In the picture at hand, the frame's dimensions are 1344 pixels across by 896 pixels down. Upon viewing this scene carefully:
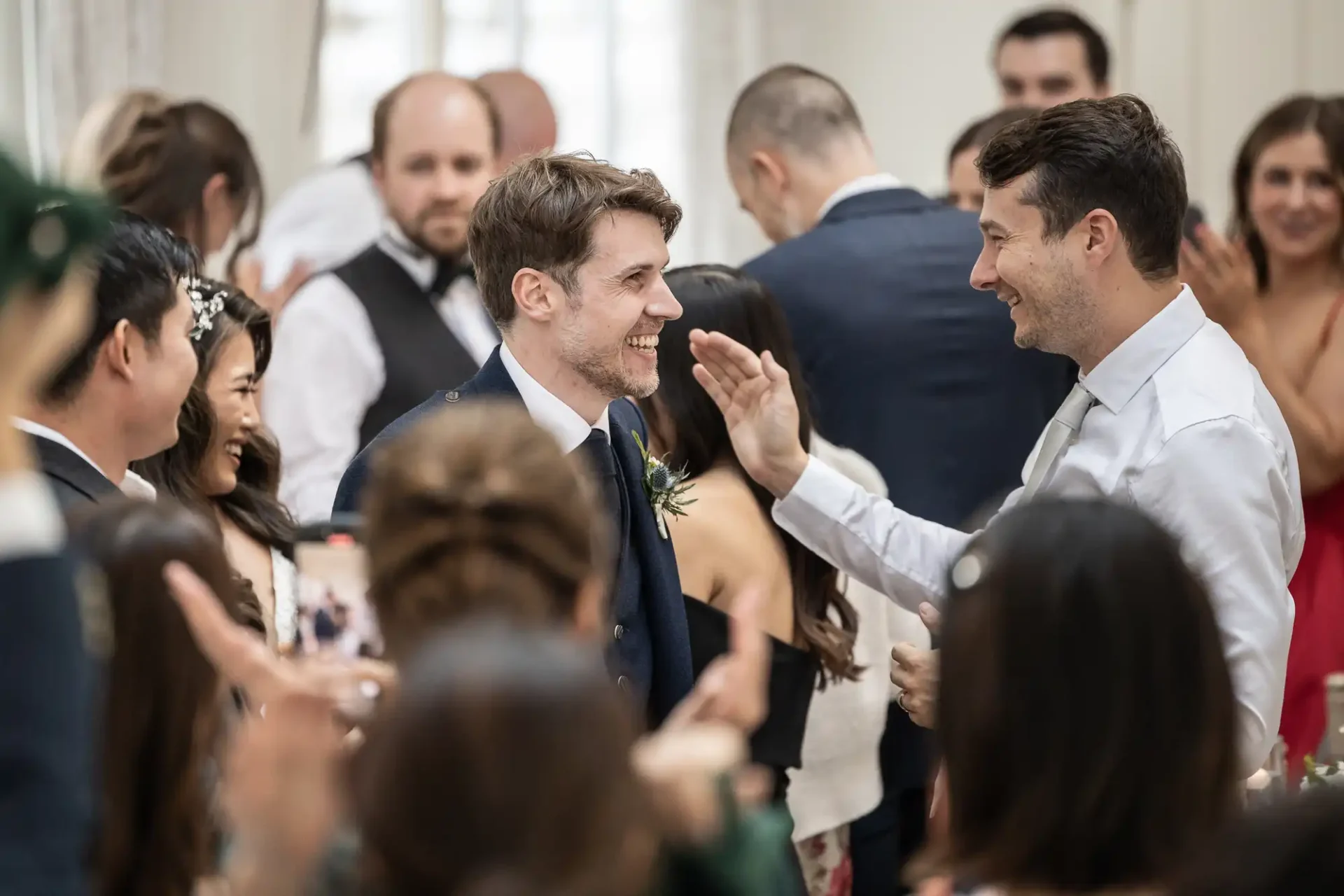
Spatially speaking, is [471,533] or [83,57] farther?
[83,57]

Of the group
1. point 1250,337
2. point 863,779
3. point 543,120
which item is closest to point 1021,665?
point 863,779

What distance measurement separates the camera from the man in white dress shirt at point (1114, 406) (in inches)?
101

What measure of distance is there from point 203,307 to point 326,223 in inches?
87.2

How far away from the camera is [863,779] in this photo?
348 cm

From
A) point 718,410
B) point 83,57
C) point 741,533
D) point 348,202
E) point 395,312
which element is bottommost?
point 741,533

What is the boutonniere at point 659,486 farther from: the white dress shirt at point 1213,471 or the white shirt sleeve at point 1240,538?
the white shirt sleeve at point 1240,538

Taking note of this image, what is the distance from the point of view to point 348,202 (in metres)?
5.41

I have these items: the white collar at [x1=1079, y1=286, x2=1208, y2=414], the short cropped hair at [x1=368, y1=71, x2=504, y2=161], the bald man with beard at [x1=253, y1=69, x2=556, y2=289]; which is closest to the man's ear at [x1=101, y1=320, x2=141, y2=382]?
the white collar at [x1=1079, y1=286, x2=1208, y2=414]

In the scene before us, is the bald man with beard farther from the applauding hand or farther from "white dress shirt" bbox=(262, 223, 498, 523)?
the applauding hand

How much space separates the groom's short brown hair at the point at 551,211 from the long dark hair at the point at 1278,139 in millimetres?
2097

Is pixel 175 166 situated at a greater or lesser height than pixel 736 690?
greater

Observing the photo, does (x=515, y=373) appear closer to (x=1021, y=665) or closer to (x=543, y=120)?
(x=1021, y=665)

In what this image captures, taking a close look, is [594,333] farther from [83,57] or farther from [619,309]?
[83,57]

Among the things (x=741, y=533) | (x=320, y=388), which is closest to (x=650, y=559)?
(x=741, y=533)
